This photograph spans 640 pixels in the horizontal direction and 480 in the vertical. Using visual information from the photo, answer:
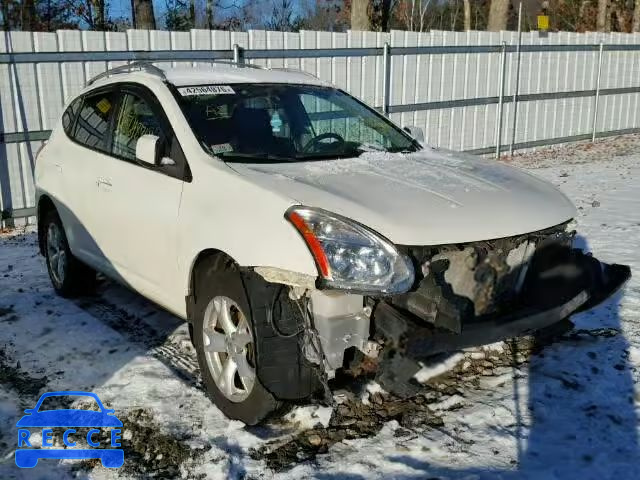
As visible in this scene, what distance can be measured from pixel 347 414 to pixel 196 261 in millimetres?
1133

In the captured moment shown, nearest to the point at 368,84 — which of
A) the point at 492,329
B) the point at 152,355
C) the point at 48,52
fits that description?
the point at 48,52

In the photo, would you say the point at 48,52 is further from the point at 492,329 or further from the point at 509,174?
the point at 492,329

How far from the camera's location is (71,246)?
516cm

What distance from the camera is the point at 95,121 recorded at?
4930mm

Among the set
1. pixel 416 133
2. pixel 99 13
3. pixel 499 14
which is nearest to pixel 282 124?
pixel 416 133

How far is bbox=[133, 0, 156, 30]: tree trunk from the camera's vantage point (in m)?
13.4

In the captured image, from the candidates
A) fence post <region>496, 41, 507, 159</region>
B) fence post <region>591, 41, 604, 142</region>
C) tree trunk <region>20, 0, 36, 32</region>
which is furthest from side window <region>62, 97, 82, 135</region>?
tree trunk <region>20, 0, 36, 32</region>

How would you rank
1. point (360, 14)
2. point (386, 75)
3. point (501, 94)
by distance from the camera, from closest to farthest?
point (386, 75) → point (501, 94) → point (360, 14)

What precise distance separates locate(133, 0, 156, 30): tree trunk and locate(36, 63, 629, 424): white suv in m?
9.47

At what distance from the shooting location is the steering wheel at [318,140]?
13.7 feet

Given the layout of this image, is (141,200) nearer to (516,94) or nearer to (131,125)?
(131,125)

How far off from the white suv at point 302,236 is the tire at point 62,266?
2.11 feet

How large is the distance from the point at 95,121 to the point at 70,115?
0.55 metres

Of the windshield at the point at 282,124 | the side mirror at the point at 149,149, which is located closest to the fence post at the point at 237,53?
the windshield at the point at 282,124
